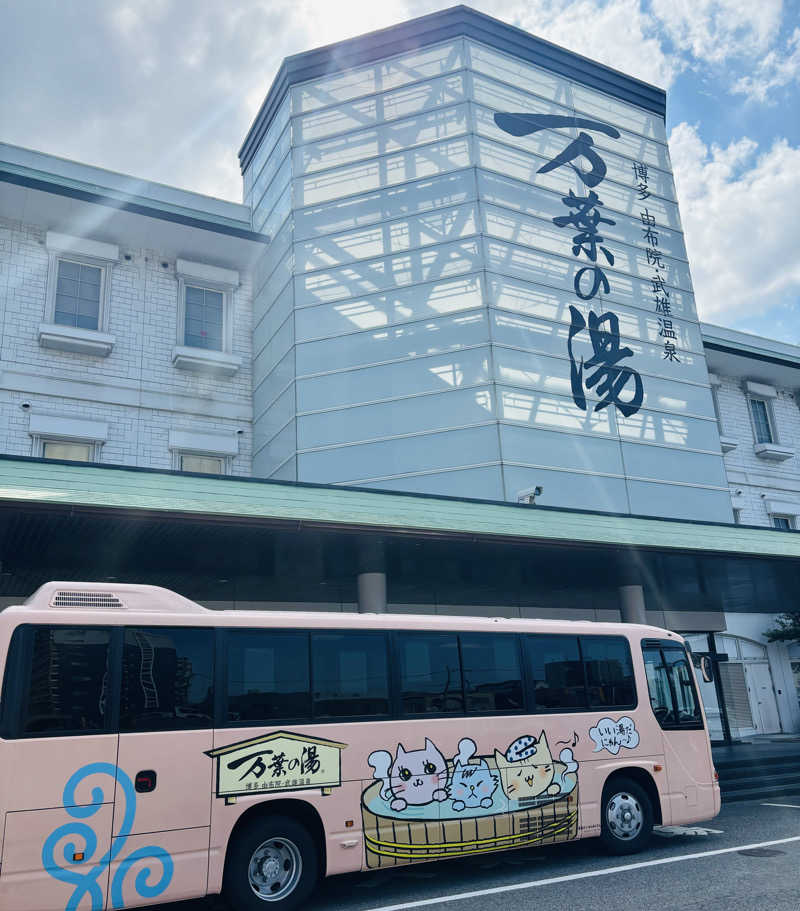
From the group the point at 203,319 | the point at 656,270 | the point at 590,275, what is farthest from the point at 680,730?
the point at 203,319

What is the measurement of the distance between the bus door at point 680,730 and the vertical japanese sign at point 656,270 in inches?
556

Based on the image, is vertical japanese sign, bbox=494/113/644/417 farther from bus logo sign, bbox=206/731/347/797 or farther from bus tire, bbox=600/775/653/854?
bus logo sign, bbox=206/731/347/797

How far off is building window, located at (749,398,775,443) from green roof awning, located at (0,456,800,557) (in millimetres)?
14933

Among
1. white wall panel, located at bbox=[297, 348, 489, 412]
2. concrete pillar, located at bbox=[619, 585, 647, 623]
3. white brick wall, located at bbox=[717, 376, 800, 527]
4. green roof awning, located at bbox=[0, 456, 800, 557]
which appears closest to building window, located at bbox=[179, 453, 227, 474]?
white wall panel, located at bbox=[297, 348, 489, 412]

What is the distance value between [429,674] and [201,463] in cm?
1379

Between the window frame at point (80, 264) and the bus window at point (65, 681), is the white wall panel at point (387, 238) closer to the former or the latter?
the window frame at point (80, 264)

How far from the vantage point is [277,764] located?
793cm

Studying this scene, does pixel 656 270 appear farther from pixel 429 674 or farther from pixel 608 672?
pixel 429 674

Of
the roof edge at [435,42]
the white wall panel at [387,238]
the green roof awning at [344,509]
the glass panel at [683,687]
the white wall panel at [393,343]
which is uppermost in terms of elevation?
the roof edge at [435,42]

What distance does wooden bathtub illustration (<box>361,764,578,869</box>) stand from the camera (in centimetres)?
832

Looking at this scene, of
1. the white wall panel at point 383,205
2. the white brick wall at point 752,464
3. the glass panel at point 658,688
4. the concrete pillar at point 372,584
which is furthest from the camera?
the white brick wall at point 752,464

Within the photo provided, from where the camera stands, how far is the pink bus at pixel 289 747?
6910 mm

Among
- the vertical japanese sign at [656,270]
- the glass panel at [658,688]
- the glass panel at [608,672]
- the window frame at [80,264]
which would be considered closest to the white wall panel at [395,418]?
the window frame at [80,264]

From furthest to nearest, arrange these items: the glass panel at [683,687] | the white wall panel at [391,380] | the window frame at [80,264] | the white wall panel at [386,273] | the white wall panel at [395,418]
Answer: the white wall panel at [386,273] → the white wall panel at [391,380] → the window frame at [80,264] → the white wall panel at [395,418] → the glass panel at [683,687]
